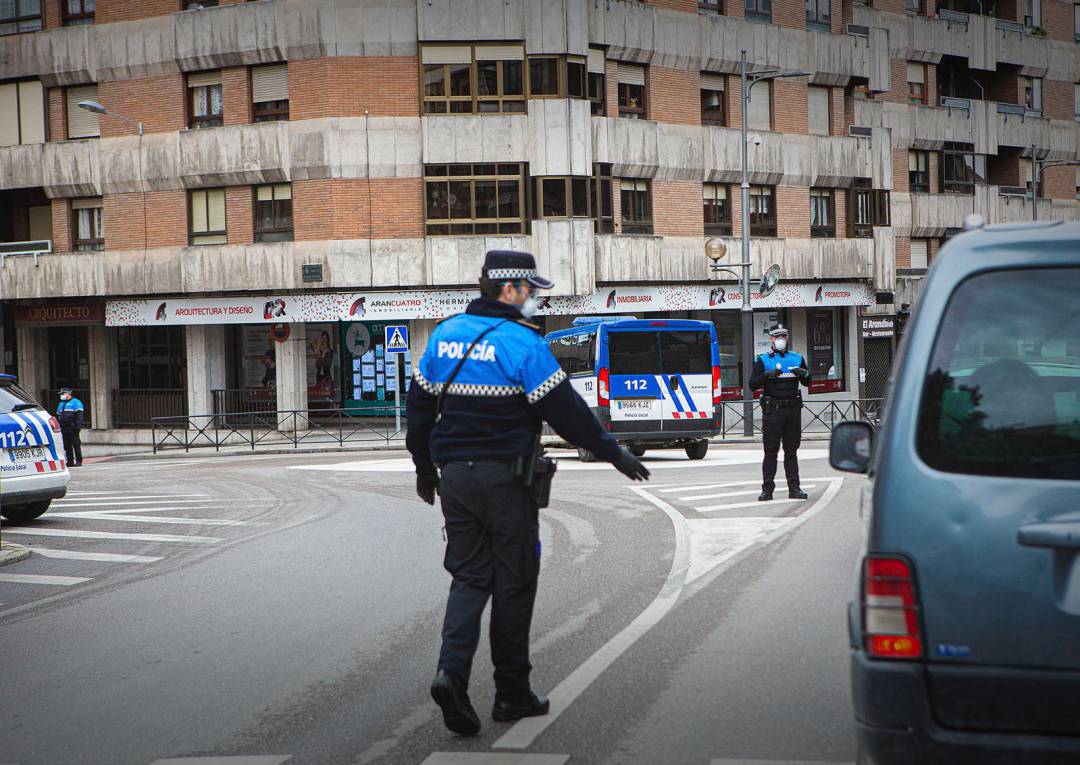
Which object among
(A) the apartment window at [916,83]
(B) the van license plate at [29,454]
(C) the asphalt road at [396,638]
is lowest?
(C) the asphalt road at [396,638]

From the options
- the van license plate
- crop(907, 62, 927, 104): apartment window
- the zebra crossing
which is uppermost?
crop(907, 62, 927, 104): apartment window

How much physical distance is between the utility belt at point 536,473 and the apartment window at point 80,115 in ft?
110

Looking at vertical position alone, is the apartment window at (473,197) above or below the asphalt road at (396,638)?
above

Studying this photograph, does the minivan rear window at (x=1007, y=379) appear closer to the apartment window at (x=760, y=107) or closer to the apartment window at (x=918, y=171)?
the apartment window at (x=760, y=107)

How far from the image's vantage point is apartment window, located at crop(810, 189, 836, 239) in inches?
1556

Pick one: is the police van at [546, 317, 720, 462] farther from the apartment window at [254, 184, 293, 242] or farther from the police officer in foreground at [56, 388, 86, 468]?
the apartment window at [254, 184, 293, 242]

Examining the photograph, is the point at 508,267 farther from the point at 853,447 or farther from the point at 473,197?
the point at 473,197

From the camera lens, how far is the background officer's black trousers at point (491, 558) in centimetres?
515

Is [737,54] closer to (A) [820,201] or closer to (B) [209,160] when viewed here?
(A) [820,201]

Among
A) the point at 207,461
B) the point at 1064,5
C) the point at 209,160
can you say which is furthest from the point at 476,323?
the point at 1064,5

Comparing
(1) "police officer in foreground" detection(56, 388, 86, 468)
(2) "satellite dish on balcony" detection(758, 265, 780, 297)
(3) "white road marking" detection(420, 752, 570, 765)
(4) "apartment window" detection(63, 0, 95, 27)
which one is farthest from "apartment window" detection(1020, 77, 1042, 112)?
(3) "white road marking" detection(420, 752, 570, 765)

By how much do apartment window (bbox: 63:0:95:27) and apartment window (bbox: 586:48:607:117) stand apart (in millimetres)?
14241

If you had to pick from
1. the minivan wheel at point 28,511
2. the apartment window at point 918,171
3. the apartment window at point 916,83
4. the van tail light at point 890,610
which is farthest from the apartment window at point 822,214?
the van tail light at point 890,610

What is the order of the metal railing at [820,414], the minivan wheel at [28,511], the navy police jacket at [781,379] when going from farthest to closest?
the metal railing at [820,414] < the minivan wheel at [28,511] < the navy police jacket at [781,379]
